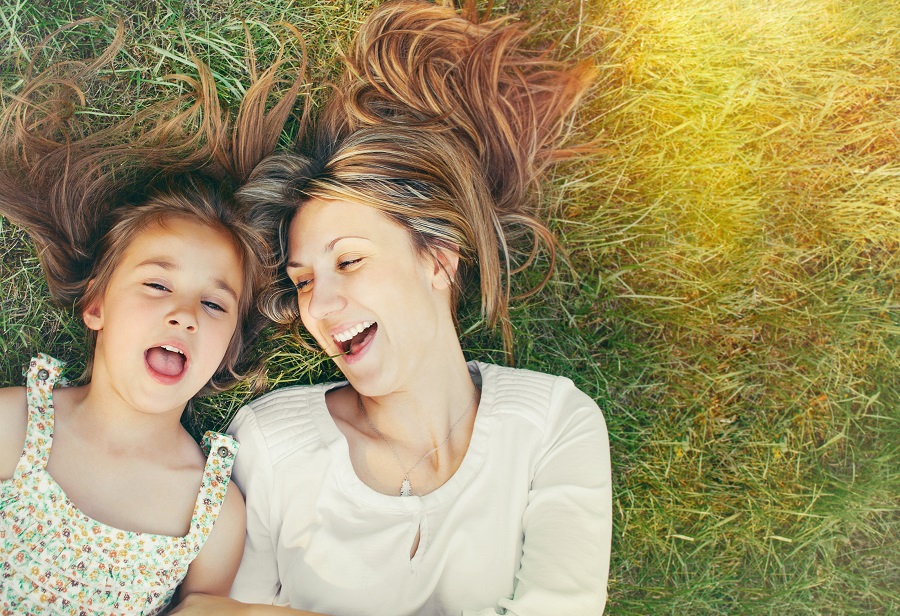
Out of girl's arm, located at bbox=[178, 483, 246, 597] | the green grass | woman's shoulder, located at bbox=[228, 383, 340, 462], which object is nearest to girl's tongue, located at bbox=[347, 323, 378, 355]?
woman's shoulder, located at bbox=[228, 383, 340, 462]

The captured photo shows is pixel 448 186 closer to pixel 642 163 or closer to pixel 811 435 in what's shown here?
pixel 642 163

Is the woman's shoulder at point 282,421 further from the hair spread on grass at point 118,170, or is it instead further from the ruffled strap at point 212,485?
the hair spread on grass at point 118,170

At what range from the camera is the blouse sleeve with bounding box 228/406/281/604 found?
254 centimetres

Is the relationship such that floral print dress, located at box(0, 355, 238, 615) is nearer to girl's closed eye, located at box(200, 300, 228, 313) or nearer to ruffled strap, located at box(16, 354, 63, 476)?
ruffled strap, located at box(16, 354, 63, 476)

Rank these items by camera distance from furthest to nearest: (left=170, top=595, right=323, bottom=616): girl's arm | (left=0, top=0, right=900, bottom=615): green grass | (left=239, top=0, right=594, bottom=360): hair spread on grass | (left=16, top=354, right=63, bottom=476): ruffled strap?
(left=0, top=0, right=900, bottom=615): green grass → (left=239, top=0, right=594, bottom=360): hair spread on grass → (left=16, top=354, right=63, bottom=476): ruffled strap → (left=170, top=595, right=323, bottom=616): girl's arm

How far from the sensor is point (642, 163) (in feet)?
9.94

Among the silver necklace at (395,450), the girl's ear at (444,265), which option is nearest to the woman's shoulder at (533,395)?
the silver necklace at (395,450)

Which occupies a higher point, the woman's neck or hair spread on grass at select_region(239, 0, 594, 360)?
hair spread on grass at select_region(239, 0, 594, 360)

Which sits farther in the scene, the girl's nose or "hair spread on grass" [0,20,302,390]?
"hair spread on grass" [0,20,302,390]

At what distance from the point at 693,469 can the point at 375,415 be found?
4.45 feet

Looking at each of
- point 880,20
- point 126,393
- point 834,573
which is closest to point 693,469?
point 834,573

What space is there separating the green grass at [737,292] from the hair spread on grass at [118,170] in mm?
444

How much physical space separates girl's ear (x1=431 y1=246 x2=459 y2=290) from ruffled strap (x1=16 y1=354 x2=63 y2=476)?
139 cm

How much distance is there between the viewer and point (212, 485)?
8.27ft
